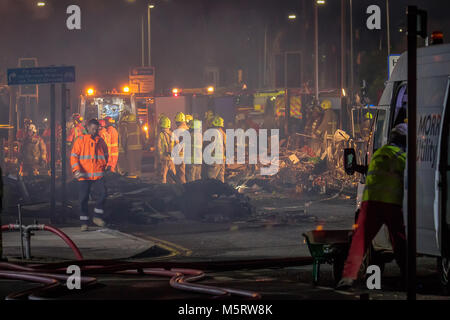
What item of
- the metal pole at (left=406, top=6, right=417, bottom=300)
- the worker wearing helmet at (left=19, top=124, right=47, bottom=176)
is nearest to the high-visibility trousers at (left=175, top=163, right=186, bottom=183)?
the worker wearing helmet at (left=19, top=124, right=47, bottom=176)

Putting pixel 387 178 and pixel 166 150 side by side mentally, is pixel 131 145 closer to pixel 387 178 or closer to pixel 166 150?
pixel 166 150

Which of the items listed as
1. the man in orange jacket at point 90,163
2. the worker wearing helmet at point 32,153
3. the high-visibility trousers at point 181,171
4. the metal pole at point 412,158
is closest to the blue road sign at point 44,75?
the man in orange jacket at point 90,163

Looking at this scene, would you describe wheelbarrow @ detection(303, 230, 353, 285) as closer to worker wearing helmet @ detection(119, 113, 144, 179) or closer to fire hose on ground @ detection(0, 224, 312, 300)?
fire hose on ground @ detection(0, 224, 312, 300)

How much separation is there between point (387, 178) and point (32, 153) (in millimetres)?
22136

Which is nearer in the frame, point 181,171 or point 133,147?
point 181,171

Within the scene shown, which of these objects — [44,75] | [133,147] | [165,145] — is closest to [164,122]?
[165,145]

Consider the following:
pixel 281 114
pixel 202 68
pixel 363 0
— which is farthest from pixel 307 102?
pixel 202 68

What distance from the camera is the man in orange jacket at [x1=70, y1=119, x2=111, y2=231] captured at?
14961 millimetres

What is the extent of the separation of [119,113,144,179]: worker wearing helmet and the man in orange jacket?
14.0m

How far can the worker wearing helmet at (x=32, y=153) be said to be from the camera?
28203 millimetres

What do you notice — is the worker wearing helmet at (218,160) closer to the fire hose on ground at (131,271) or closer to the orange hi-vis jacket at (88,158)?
the orange hi-vis jacket at (88,158)

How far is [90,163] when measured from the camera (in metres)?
14.9
